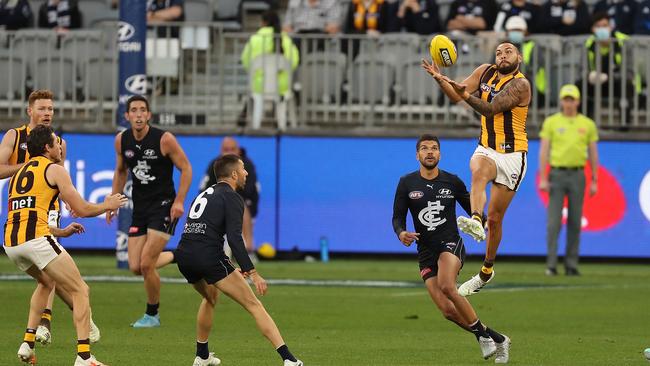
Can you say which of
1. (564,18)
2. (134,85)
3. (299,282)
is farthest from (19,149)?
(564,18)

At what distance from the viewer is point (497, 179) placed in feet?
49.4

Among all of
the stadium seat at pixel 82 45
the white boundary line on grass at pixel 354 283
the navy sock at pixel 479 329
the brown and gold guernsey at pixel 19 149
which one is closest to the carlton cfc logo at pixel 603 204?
the white boundary line on grass at pixel 354 283

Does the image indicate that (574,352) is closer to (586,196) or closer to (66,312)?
(66,312)

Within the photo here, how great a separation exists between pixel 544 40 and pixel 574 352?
1135cm

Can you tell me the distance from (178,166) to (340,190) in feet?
29.9

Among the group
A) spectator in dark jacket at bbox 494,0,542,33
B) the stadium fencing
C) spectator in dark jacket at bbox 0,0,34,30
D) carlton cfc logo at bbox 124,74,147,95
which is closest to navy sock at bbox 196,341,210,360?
carlton cfc logo at bbox 124,74,147,95

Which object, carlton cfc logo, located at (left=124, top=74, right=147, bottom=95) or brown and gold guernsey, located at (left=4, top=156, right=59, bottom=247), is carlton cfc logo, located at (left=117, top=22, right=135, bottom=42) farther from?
brown and gold guernsey, located at (left=4, top=156, right=59, bottom=247)

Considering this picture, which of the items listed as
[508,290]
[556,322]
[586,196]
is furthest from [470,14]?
→ [556,322]

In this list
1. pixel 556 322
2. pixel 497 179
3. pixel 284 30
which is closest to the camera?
pixel 497 179

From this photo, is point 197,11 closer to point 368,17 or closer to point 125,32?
point 368,17

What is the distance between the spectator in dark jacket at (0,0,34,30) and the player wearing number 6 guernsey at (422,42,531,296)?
13.8 meters

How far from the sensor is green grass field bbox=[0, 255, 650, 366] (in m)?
13.5

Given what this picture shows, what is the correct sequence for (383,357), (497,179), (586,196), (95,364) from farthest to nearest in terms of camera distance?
(586,196)
(497,179)
(383,357)
(95,364)

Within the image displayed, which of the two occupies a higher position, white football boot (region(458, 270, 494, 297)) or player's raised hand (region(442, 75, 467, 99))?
player's raised hand (region(442, 75, 467, 99))
